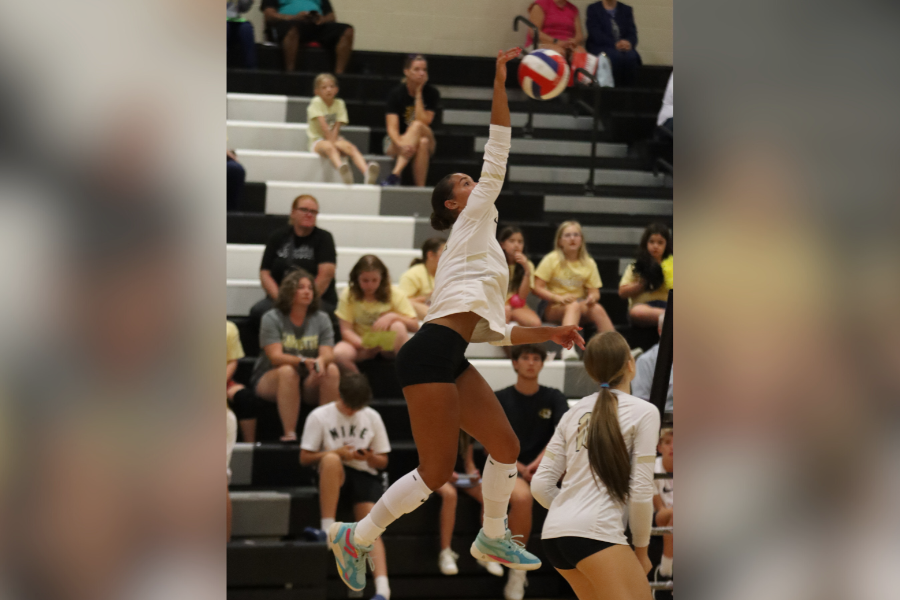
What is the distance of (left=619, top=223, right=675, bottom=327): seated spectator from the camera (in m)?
5.72

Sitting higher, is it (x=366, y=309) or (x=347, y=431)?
(x=366, y=309)

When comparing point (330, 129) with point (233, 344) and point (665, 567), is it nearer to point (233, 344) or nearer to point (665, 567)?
point (233, 344)


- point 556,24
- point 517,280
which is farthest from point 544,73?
point 556,24

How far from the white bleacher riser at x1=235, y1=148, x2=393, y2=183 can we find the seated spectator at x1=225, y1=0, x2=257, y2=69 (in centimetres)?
78

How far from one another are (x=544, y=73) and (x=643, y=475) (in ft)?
4.20

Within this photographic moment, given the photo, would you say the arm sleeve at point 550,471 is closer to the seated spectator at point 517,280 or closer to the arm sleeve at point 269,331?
the seated spectator at point 517,280

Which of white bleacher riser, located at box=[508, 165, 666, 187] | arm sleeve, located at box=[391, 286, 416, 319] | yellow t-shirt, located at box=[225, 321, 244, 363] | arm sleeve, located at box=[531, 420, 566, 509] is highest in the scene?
white bleacher riser, located at box=[508, 165, 666, 187]

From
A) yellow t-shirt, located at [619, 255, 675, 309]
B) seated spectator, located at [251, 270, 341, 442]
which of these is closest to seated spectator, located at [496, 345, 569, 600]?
seated spectator, located at [251, 270, 341, 442]

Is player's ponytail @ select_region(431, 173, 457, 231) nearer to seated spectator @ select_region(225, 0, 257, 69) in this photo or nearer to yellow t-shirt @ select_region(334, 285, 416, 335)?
yellow t-shirt @ select_region(334, 285, 416, 335)

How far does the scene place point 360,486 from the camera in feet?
16.2
